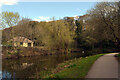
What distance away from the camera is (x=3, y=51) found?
90.4 ft

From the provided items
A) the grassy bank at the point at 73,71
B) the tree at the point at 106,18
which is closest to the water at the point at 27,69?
the grassy bank at the point at 73,71

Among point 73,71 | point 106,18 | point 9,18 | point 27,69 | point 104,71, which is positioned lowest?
point 27,69

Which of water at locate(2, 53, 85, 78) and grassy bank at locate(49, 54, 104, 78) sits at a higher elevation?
grassy bank at locate(49, 54, 104, 78)

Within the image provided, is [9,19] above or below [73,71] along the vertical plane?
above

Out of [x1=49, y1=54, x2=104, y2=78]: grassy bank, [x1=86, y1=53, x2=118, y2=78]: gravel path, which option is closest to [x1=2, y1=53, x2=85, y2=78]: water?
[x1=49, y1=54, x2=104, y2=78]: grassy bank

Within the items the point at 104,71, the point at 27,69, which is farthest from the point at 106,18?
the point at 27,69

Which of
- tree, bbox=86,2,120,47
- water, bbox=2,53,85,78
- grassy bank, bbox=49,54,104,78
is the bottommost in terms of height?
water, bbox=2,53,85,78

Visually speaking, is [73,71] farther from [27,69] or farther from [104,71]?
[27,69]

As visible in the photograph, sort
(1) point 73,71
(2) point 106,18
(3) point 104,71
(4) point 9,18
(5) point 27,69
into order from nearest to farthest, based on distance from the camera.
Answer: (3) point 104,71 → (1) point 73,71 → (5) point 27,69 → (2) point 106,18 → (4) point 9,18

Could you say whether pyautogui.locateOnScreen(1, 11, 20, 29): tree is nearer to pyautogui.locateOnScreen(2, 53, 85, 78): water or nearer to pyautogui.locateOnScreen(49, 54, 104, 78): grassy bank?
pyautogui.locateOnScreen(2, 53, 85, 78): water

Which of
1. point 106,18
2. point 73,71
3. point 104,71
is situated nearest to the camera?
point 104,71

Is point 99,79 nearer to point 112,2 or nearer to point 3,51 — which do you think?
point 112,2

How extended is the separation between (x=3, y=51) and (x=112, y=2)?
25414 millimetres

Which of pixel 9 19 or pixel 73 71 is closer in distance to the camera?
pixel 73 71
